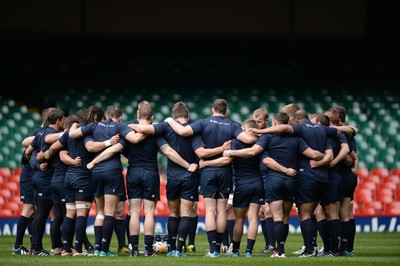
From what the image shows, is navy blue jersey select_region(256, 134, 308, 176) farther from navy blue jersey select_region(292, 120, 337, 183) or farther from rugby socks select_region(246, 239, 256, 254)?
rugby socks select_region(246, 239, 256, 254)

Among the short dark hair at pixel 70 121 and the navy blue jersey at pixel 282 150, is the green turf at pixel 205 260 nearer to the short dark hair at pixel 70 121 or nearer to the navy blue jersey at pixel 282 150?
the navy blue jersey at pixel 282 150

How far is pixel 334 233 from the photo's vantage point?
599 inches

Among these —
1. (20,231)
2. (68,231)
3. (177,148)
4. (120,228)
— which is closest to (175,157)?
(177,148)

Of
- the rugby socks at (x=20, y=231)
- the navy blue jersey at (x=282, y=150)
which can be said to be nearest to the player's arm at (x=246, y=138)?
the navy blue jersey at (x=282, y=150)

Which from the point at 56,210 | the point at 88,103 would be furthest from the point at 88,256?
the point at 88,103

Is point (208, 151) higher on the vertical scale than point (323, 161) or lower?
higher

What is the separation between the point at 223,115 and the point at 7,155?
13005 millimetres

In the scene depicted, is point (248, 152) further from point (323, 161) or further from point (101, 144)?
point (101, 144)

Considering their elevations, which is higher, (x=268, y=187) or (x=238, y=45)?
(x=238, y=45)

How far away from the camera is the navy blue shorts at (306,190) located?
1484 centimetres

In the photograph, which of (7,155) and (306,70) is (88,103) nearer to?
(7,155)

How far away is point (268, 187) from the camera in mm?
14750

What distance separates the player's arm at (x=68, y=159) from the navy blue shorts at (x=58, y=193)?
1.55ft

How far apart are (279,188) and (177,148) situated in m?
1.69
